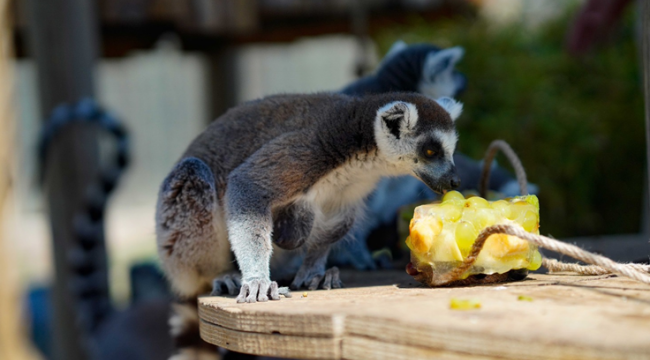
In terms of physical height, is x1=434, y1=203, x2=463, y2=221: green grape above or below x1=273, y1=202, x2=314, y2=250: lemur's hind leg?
above

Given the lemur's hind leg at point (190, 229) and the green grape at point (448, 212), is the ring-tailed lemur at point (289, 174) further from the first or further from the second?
the green grape at point (448, 212)

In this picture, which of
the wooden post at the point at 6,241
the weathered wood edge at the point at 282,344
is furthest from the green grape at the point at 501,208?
the wooden post at the point at 6,241

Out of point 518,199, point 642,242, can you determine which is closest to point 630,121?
point 642,242

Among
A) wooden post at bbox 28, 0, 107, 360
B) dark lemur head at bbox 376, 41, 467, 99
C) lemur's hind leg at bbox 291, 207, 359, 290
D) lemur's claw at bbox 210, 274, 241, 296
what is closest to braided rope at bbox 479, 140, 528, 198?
lemur's hind leg at bbox 291, 207, 359, 290

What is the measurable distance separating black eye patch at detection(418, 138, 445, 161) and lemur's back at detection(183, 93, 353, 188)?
344 millimetres

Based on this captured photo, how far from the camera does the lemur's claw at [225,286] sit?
6.89 ft

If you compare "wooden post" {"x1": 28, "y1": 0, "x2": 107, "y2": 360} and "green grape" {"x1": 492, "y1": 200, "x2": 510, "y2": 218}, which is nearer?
"green grape" {"x1": 492, "y1": 200, "x2": 510, "y2": 218}

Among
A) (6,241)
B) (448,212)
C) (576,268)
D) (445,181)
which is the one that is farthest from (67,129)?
(576,268)

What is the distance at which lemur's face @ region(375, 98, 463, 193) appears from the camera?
211 centimetres

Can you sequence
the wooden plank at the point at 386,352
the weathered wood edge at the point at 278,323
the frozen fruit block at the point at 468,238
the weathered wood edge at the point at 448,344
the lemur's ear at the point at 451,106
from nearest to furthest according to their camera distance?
1. the weathered wood edge at the point at 448,344
2. the wooden plank at the point at 386,352
3. the weathered wood edge at the point at 278,323
4. the frozen fruit block at the point at 468,238
5. the lemur's ear at the point at 451,106

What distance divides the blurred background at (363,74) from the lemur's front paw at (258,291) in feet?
4.86

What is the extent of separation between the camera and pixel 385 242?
3371 millimetres

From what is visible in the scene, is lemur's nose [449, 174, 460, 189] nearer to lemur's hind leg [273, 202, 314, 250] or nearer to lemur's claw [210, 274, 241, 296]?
lemur's hind leg [273, 202, 314, 250]

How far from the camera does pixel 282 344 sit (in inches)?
57.3
